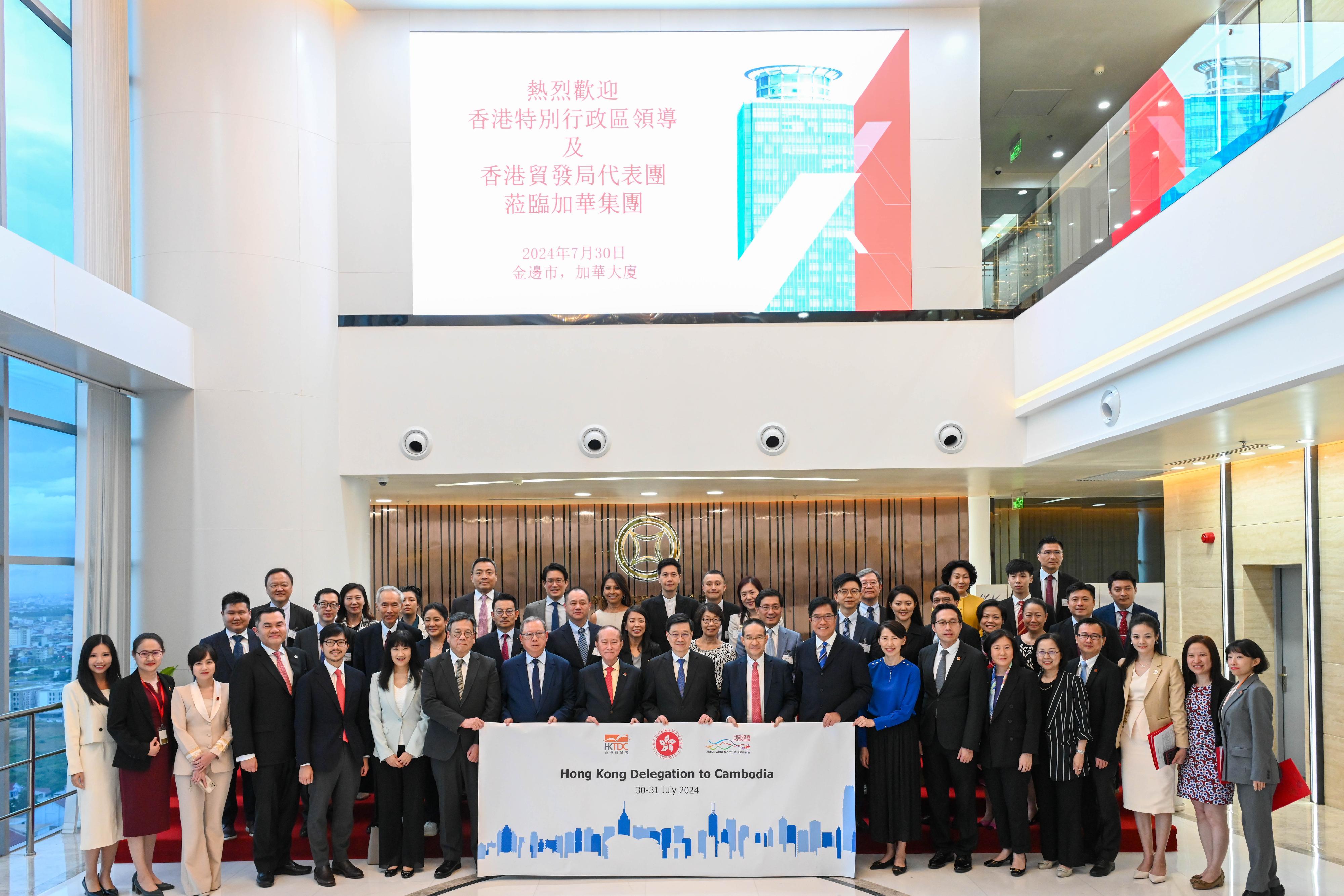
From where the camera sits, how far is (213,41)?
27.8 ft

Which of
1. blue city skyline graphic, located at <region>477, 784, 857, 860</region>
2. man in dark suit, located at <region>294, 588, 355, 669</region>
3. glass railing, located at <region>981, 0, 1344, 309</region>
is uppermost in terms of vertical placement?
glass railing, located at <region>981, 0, 1344, 309</region>

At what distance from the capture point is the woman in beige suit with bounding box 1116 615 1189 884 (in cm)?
589

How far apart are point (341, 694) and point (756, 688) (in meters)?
2.52

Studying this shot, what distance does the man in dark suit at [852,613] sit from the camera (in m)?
6.92

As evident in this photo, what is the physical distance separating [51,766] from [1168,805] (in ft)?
26.5

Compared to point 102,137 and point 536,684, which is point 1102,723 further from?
point 102,137

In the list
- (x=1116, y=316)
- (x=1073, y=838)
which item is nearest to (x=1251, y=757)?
(x=1073, y=838)

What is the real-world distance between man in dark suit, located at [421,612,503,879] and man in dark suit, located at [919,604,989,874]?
8.78ft

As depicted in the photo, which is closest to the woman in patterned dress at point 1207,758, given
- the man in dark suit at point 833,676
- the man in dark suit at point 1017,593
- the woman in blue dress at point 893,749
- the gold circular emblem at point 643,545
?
the man in dark suit at point 1017,593

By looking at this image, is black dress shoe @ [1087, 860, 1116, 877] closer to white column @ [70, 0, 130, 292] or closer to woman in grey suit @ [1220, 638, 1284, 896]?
woman in grey suit @ [1220, 638, 1284, 896]

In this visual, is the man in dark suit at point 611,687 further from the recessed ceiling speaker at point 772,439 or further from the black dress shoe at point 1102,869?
the recessed ceiling speaker at point 772,439

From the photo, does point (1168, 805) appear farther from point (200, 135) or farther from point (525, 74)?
point (200, 135)

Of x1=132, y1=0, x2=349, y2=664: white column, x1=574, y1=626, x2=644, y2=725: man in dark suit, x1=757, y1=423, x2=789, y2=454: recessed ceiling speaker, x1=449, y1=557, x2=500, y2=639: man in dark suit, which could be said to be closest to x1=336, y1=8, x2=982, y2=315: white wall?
x1=132, y1=0, x2=349, y2=664: white column

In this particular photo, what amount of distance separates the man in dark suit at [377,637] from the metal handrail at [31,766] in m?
2.28
